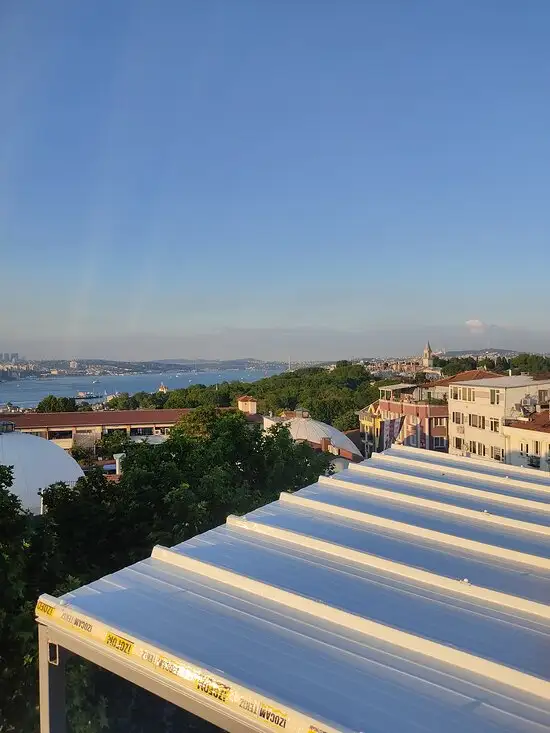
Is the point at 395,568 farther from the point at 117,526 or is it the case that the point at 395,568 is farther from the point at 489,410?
the point at 489,410

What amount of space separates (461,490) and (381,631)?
5707 millimetres

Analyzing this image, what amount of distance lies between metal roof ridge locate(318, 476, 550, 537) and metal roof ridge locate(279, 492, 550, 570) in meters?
1.10

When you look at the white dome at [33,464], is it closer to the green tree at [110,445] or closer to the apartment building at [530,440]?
the green tree at [110,445]

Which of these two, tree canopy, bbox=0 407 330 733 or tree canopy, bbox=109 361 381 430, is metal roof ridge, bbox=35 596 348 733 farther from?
tree canopy, bbox=109 361 381 430

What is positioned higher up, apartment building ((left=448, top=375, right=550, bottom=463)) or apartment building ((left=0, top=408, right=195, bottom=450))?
apartment building ((left=448, top=375, right=550, bottom=463))

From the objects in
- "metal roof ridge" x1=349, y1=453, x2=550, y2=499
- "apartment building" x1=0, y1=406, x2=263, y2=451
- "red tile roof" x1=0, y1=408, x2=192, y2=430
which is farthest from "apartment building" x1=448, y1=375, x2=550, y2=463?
"red tile roof" x1=0, y1=408, x2=192, y2=430

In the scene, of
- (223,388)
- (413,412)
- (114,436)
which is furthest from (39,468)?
(223,388)

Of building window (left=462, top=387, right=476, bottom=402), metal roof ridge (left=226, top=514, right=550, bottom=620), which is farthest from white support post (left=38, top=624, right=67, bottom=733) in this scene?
building window (left=462, top=387, right=476, bottom=402)

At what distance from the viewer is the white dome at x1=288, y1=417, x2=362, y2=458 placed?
39656 millimetres

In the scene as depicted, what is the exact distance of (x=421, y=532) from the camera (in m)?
7.60

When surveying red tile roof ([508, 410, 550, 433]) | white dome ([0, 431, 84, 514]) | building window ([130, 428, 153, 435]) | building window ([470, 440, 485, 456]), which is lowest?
building window ([130, 428, 153, 435])

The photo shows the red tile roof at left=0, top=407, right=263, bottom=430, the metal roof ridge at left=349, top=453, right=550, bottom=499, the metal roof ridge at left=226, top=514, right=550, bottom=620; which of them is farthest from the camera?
the red tile roof at left=0, top=407, right=263, bottom=430

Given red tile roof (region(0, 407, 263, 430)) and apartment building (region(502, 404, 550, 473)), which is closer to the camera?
apartment building (region(502, 404, 550, 473))

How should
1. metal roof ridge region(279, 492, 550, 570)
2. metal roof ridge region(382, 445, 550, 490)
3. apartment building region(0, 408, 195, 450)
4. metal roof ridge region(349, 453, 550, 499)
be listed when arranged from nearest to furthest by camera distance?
metal roof ridge region(279, 492, 550, 570) → metal roof ridge region(349, 453, 550, 499) → metal roof ridge region(382, 445, 550, 490) → apartment building region(0, 408, 195, 450)
